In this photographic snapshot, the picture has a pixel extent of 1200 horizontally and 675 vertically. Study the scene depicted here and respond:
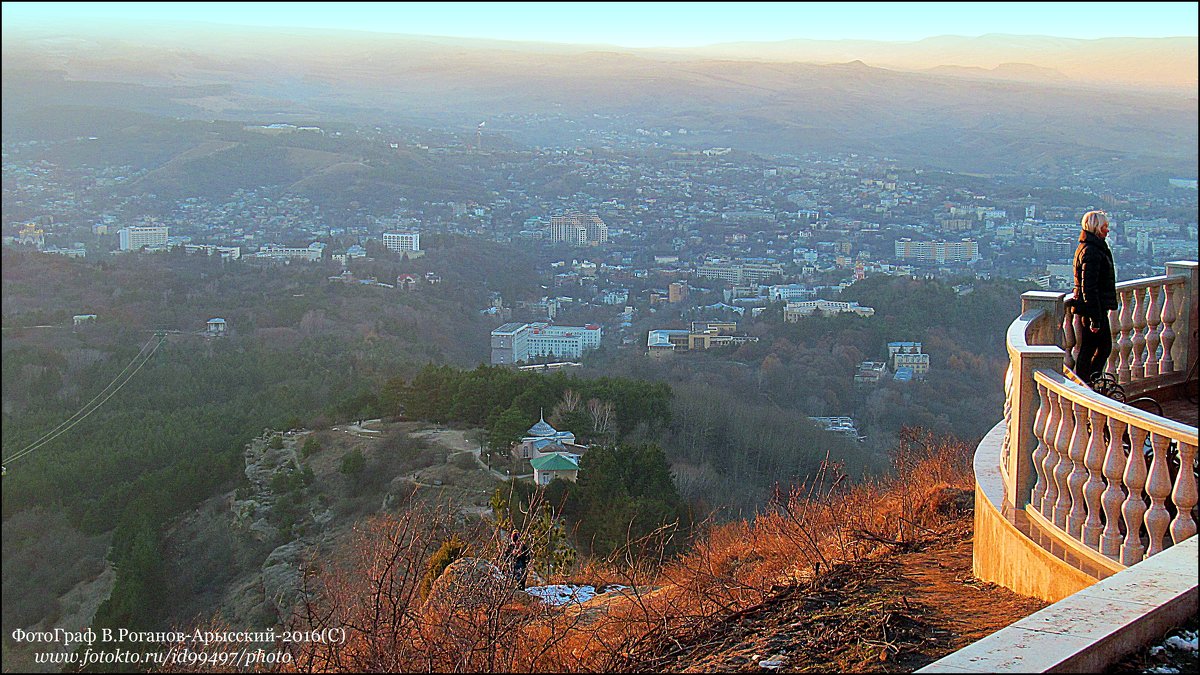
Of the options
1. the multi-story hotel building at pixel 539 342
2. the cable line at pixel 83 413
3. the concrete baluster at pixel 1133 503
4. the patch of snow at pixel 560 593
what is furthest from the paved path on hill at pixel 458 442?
the concrete baluster at pixel 1133 503

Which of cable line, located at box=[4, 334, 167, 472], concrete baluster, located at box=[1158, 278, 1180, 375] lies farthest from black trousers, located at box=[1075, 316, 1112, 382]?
cable line, located at box=[4, 334, 167, 472]

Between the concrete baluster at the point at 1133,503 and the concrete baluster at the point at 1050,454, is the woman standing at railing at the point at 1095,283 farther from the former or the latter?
the concrete baluster at the point at 1133,503

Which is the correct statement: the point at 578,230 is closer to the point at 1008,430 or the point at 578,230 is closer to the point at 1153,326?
the point at 1153,326

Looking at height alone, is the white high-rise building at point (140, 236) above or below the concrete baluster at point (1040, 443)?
below

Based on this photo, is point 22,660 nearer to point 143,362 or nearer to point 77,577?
point 77,577

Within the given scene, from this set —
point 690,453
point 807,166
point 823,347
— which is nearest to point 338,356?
point 690,453

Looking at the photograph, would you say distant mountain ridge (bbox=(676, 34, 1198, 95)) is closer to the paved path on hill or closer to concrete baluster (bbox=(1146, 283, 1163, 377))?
concrete baluster (bbox=(1146, 283, 1163, 377))
